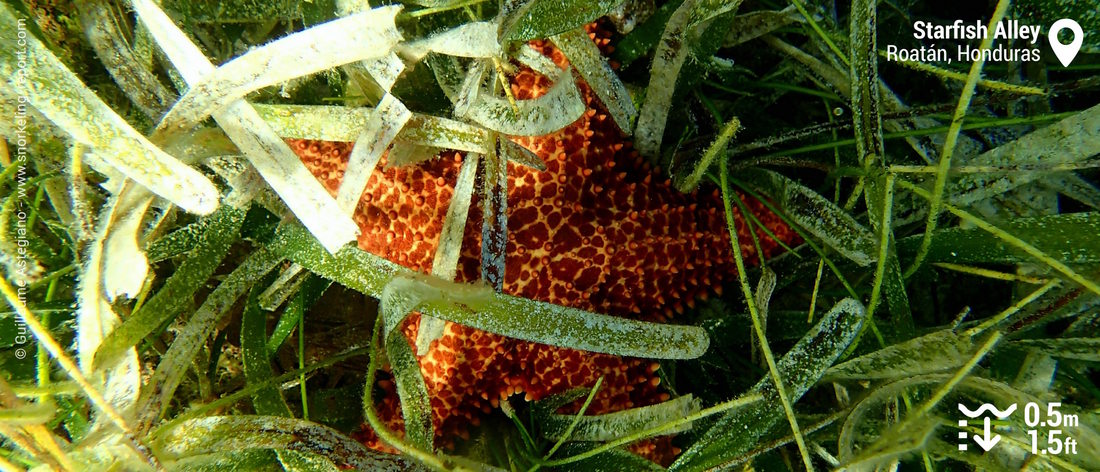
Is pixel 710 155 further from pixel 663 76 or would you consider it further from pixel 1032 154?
pixel 1032 154

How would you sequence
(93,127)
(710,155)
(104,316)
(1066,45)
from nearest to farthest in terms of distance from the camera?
(93,127), (104,316), (710,155), (1066,45)

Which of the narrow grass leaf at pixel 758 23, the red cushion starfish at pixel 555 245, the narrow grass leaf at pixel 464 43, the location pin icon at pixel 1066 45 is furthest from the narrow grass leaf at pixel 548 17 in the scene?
the location pin icon at pixel 1066 45

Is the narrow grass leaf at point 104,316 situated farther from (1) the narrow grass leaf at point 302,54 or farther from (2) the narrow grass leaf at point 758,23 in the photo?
(2) the narrow grass leaf at point 758,23

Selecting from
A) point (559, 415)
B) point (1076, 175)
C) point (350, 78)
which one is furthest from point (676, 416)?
point (1076, 175)

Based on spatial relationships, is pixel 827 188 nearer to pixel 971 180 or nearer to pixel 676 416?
pixel 971 180

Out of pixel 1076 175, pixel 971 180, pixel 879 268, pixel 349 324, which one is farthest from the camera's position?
pixel 349 324

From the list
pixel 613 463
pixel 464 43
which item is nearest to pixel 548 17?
pixel 464 43
